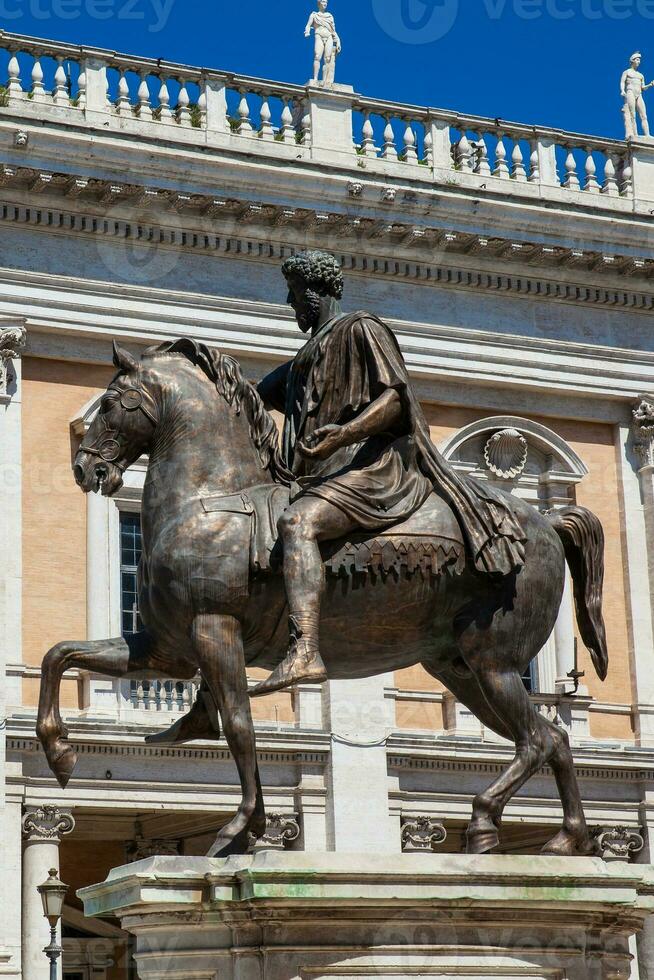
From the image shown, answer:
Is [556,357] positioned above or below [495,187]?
below

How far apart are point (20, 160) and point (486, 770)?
9132 millimetres

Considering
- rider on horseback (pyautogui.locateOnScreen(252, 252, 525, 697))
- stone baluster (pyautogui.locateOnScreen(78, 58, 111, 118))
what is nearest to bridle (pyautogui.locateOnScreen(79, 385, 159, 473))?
rider on horseback (pyautogui.locateOnScreen(252, 252, 525, 697))

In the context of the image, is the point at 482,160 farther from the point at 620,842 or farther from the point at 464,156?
the point at 620,842

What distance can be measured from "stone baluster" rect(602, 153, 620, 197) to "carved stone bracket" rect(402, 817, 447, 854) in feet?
29.0

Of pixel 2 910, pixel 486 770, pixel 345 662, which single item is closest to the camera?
pixel 345 662

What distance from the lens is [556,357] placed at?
25625 millimetres

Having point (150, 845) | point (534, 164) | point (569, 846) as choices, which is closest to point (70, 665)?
point (569, 846)

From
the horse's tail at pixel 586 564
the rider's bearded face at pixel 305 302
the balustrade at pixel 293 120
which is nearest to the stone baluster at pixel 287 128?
the balustrade at pixel 293 120

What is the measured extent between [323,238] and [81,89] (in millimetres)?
3395

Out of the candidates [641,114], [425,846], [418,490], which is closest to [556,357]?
[641,114]

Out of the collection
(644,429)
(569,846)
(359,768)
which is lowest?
(569,846)

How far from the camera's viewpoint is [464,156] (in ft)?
83.0

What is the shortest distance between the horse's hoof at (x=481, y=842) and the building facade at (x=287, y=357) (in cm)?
1341

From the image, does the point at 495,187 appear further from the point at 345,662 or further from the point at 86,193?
the point at 345,662
